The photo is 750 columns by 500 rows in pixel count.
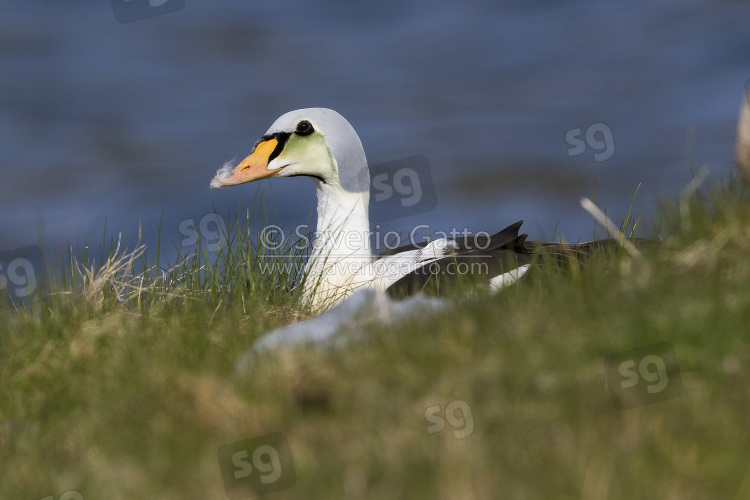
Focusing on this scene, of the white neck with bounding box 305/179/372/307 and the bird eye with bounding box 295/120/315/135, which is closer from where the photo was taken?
the white neck with bounding box 305/179/372/307

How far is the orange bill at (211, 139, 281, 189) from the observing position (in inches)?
266

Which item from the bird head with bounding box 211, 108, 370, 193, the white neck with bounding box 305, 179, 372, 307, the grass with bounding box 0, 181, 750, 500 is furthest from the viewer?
the bird head with bounding box 211, 108, 370, 193

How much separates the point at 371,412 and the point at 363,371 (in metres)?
0.26

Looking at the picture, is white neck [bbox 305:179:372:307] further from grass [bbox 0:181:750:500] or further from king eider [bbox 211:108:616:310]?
grass [bbox 0:181:750:500]

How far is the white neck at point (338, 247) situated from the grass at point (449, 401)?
1.68 metres

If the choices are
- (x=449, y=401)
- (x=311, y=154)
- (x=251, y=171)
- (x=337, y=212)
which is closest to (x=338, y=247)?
(x=337, y=212)

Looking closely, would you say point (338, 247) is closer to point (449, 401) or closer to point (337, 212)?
point (337, 212)

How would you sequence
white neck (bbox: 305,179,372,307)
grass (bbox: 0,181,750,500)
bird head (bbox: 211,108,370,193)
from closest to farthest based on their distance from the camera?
1. grass (bbox: 0,181,750,500)
2. white neck (bbox: 305,179,372,307)
3. bird head (bbox: 211,108,370,193)

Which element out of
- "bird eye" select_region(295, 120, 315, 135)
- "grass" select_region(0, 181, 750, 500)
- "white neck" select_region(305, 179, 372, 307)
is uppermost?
"bird eye" select_region(295, 120, 315, 135)

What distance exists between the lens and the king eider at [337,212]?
589 centimetres

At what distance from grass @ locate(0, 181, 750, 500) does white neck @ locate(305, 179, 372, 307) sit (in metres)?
1.68

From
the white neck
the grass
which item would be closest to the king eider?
the white neck

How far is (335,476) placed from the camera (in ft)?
9.18

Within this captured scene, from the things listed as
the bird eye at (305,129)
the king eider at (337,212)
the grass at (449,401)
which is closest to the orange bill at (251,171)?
the king eider at (337,212)
